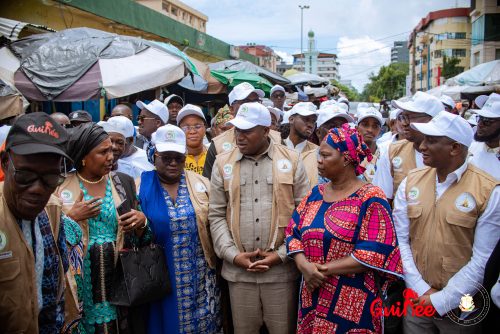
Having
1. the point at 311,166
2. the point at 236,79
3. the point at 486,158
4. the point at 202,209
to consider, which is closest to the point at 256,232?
the point at 202,209

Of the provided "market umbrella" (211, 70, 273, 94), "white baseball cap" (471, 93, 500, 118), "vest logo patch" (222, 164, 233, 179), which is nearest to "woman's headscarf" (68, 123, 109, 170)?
"vest logo patch" (222, 164, 233, 179)

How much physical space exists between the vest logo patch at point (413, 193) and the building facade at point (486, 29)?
138 feet

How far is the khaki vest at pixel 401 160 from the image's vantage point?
158 inches

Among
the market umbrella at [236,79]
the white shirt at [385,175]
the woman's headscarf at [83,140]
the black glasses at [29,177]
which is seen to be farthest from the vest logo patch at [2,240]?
the market umbrella at [236,79]

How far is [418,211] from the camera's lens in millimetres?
3166

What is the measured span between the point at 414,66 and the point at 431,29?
10.6 metres

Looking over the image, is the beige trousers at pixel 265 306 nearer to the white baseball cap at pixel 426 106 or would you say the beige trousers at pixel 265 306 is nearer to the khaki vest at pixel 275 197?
the khaki vest at pixel 275 197

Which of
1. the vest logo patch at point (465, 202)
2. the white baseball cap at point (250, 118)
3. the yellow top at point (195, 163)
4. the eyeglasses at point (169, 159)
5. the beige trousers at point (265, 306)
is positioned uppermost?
the white baseball cap at point (250, 118)

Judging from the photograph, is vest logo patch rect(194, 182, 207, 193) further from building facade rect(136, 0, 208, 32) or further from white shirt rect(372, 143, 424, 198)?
building facade rect(136, 0, 208, 32)

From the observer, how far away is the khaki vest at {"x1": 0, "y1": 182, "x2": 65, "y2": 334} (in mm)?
1916

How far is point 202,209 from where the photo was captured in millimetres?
3627

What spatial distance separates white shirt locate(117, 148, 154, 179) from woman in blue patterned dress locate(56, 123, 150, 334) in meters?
1.35

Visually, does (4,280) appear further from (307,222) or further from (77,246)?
(307,222)

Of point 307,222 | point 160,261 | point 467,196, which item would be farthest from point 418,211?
point 160,261
